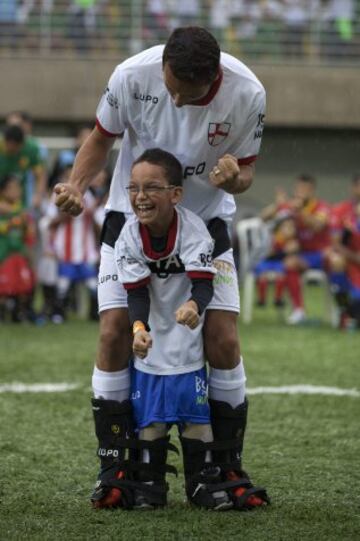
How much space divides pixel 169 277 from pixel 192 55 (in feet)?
3.00

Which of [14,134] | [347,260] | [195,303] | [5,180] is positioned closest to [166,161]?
[195,303]

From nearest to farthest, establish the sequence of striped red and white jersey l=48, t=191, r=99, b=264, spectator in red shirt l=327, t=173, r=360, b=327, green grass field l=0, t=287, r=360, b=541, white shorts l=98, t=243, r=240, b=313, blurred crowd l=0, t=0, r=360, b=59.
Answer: green grass field l=0, t=287, r=360, b=541 → white shorts l=98, t=243, r=240, b=313 → spectator in red shirt l=327, t=173, r=360, b=327 → striped red and white jersey l=48, t=191, r=99, b=264 → blurred crowd l=0, t=0, r=360, b=59

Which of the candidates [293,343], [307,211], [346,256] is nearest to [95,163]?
[293,343]

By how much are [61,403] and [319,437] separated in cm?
178

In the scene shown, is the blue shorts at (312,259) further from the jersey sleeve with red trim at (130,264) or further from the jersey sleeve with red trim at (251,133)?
the jersey sleeve with red trim at (130,264)

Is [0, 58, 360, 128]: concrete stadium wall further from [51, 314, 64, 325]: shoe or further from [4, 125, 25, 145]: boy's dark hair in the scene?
[4, 125, 25, 145]: boy's dark hair

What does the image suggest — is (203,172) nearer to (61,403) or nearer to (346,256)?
(61,403)

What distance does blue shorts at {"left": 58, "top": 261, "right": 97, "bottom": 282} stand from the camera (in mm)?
14109

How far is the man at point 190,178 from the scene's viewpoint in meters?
4.85

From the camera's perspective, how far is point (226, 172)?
4.63 m

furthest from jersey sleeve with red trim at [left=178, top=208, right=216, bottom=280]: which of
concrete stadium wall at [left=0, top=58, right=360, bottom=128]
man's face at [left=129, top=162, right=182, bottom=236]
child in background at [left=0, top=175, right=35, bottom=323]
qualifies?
concrete stadium wall at [left=0, top=58, right=360, bottom=128]

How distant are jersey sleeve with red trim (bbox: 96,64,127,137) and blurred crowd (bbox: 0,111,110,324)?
796cm

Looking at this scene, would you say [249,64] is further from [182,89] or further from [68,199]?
[182,89]

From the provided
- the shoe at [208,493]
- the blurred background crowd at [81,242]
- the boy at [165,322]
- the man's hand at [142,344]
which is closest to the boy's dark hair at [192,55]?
the boy at [165,322]
